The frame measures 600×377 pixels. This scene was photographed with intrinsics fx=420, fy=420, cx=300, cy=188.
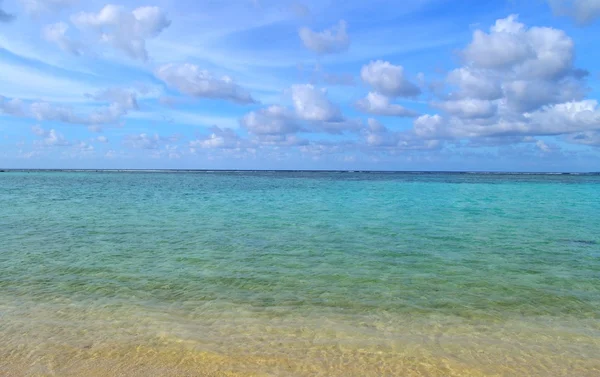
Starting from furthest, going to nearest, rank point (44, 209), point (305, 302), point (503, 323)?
1. point (44, 209)
2. point (305, 302)
3. point (503, 323)

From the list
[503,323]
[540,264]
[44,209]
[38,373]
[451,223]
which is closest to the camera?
[38,373]

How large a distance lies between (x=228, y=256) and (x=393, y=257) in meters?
5.75

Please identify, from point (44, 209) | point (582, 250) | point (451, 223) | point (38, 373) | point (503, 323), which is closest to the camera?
point (38, 373)

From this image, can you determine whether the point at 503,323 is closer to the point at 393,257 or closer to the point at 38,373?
the point at 393,257

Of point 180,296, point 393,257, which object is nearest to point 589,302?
point 393,257

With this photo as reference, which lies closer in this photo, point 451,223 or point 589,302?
point 589,302

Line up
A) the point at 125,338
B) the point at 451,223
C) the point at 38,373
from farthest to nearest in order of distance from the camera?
Answer: the point at 451,223 < the point at 125,338 < the point at 38,373

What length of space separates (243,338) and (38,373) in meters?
3.20

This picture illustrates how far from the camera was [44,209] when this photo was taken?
29.8 meters

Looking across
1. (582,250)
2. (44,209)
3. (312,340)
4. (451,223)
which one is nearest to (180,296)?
(312,340)

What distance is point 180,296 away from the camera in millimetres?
10164

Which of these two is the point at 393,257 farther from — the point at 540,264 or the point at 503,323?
the point at 503,323

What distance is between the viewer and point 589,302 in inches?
392

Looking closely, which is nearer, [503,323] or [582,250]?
[503,323]
